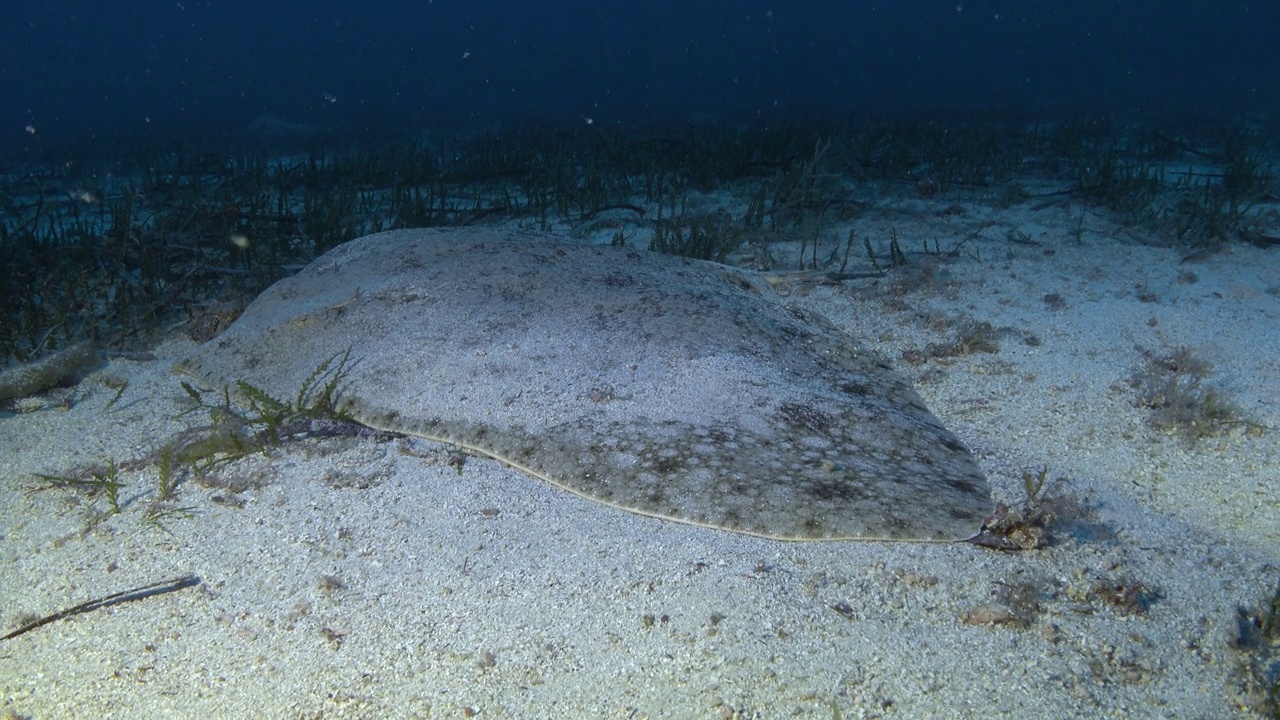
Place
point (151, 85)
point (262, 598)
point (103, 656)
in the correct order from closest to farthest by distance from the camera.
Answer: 1. point (103, 656)
2. point (262, 598)
3. point (151, 85)

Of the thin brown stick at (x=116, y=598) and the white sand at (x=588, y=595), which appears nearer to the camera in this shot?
the white sand at (x=588, y=595)

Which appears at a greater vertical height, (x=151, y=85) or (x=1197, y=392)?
(x=151, y=85)

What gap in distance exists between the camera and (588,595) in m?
2.40

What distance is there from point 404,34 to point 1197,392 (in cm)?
10560

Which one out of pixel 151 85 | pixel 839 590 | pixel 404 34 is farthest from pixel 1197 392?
pixel 404 34

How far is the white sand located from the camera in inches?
Answer: 79.0

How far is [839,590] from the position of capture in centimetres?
241

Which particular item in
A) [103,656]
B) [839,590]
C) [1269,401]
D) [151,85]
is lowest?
[103,656]

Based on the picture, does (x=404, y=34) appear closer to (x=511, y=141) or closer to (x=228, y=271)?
(x=511, y=141)

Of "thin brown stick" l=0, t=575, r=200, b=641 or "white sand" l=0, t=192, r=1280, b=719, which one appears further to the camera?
"thin brown stick" l=0, t=575, r=200, b=641

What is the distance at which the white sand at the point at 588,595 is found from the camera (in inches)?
79.0

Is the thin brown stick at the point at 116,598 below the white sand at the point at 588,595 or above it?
below

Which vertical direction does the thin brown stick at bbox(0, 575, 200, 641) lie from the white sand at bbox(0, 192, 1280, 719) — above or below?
below

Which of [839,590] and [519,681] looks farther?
[839,590]
